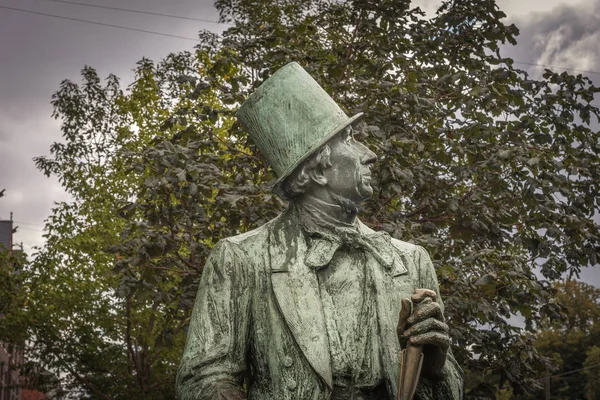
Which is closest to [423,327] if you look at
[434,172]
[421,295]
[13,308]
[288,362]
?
[421,295]

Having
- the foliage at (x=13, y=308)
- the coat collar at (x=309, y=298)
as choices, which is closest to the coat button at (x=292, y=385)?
the coat collar at (x=309, y=298)

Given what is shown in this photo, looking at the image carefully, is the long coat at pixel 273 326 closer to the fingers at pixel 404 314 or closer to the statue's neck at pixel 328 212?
the statue's neck at pixel 328 212

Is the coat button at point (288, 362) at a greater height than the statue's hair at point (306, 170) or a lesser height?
lesser

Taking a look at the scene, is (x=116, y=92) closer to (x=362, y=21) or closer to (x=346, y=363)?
(x=362, y=21)

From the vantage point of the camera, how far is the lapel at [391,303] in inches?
199

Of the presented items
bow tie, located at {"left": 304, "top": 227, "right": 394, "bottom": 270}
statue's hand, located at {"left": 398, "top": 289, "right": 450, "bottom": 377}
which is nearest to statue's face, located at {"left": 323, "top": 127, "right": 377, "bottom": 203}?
bow tie, located at {"left": 304, "top": 227, "right": 394, "bottom": 270}

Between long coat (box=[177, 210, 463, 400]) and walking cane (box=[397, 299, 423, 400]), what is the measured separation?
0.45ft

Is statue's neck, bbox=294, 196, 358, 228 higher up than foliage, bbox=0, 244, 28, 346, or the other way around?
foliage, bbox=0, 244, 28, 346

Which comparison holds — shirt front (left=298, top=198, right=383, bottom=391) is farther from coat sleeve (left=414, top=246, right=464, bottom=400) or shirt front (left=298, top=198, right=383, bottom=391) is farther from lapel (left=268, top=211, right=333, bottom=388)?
coat sleeve (left=414, top=246, right=464, bottom=400)

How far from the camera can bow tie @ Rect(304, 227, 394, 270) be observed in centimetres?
534

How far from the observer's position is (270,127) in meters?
5.51

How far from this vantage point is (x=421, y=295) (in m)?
4.93

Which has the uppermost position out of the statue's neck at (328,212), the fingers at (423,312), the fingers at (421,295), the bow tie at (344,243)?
the statue's neck at (328,212)

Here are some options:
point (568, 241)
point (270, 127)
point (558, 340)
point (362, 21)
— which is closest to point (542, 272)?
point (568, 241)
